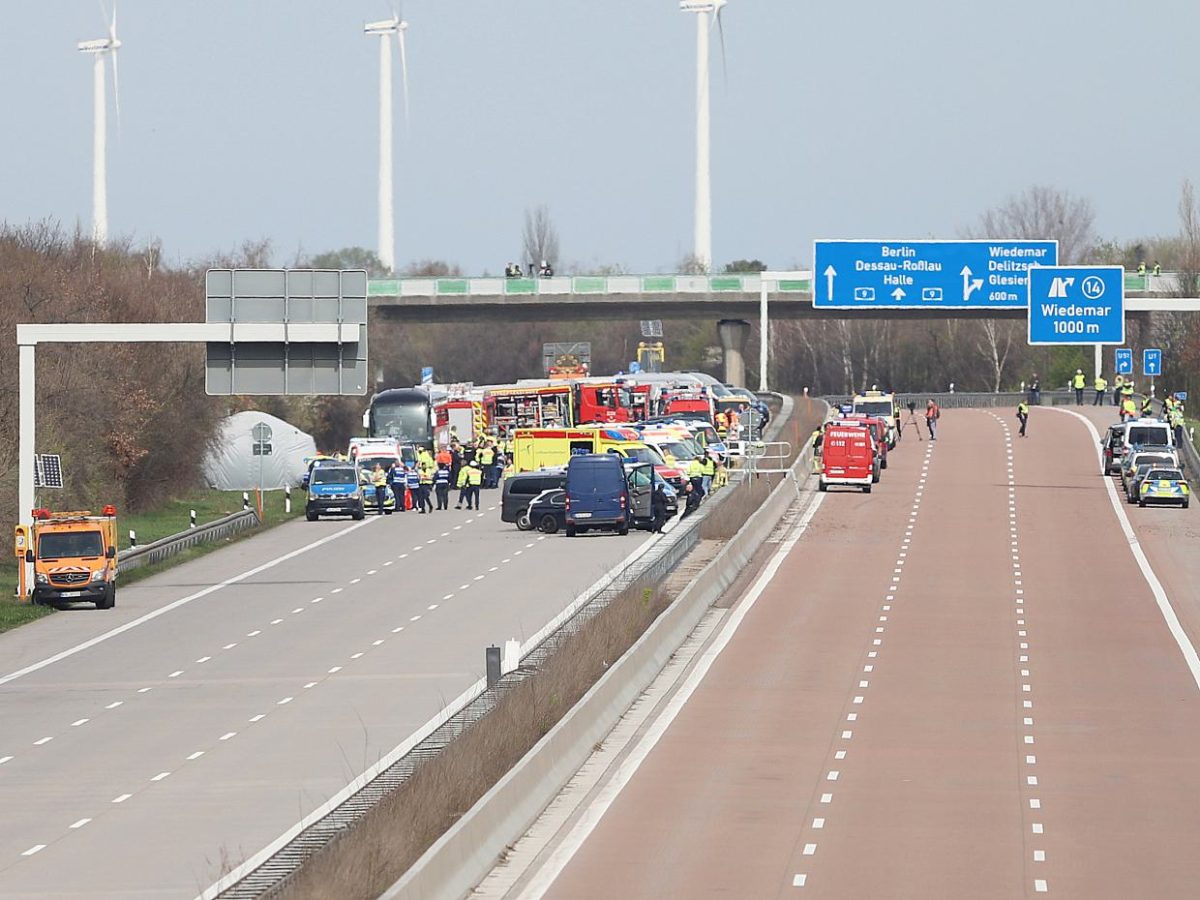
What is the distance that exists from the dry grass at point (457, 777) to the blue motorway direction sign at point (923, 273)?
141ft

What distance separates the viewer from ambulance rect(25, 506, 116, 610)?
39.8 metres

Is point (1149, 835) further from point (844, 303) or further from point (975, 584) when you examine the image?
point (844, 303)

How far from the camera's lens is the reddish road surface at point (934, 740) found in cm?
1844

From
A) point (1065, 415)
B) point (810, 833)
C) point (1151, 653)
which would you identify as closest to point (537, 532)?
point (1151, 653)

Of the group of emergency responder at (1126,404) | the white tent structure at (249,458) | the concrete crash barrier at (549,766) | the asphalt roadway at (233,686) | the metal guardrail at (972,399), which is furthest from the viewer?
the metal guardrail at (972,399)

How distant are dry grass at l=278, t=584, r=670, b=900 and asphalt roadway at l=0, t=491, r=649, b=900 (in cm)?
163

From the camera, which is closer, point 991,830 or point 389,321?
point 991,830

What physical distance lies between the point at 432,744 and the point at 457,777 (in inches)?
112

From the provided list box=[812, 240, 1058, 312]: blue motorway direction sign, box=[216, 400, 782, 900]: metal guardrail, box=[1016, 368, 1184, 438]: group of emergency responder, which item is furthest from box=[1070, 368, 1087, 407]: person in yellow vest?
box=[216, 400, 782, 900]: metal guardrail

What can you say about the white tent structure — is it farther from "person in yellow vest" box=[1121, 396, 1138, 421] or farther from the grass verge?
"person in yellow vest" box=[1121, 396, 1138, 421]

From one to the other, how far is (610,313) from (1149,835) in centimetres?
8645

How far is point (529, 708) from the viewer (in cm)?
2356

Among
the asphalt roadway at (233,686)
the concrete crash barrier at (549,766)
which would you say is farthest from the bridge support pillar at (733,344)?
the concrete crash barrier at (549,766)

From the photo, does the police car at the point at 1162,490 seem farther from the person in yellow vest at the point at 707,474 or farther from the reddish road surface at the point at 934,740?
the person in yellow vest at the point at 707,474
